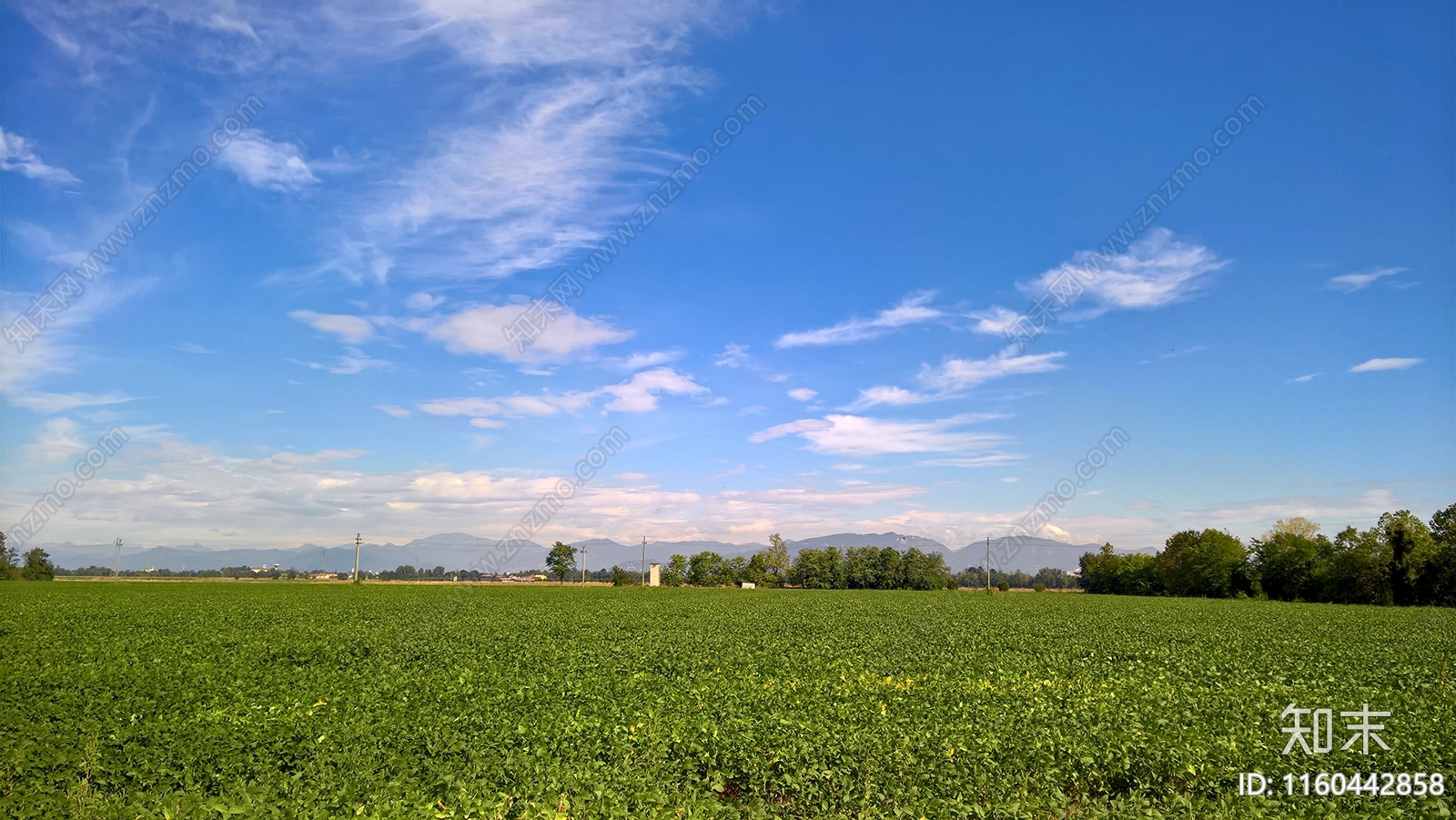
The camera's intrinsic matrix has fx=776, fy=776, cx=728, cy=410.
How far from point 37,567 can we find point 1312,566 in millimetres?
160060

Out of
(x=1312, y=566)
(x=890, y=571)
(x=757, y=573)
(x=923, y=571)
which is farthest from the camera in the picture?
(x=757, y=573)

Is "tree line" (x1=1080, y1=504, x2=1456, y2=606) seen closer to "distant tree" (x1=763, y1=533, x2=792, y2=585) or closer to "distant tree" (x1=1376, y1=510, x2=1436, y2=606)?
"distant tree" (x1=1376, y1=510, x2=1436, y2=606)

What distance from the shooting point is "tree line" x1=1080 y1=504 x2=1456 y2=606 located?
3081 inches

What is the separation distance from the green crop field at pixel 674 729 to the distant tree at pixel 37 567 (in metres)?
104

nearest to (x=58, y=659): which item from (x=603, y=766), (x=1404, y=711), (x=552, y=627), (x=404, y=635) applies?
(x=404, y=635)

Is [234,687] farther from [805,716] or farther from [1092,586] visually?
[1092,586]

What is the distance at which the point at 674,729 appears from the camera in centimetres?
1248

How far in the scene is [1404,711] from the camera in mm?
14906

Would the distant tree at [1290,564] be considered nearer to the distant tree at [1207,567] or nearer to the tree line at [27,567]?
the distant tree at [1207,567]

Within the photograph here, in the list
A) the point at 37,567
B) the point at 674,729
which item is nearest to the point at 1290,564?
the point at 674,729

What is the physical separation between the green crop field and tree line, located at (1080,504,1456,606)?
71.3 meters

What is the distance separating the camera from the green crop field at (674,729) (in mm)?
9844

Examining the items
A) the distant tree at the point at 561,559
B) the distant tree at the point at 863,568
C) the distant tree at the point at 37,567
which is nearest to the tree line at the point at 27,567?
the distant tree at the point at 37,567

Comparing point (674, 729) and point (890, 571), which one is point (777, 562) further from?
point (674, 729)
